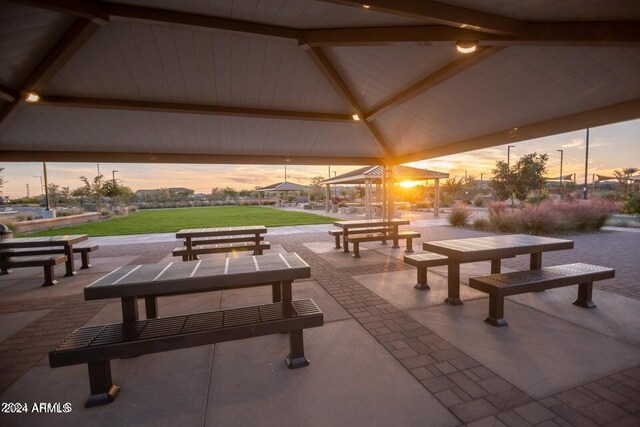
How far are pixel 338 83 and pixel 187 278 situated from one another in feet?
16.8

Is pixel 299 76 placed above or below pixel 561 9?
above

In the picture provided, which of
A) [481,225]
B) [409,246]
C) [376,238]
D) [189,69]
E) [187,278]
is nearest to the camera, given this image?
[187,278]

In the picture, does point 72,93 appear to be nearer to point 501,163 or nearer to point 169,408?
point 169,408

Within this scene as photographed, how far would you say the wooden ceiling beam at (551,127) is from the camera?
4.31 meters

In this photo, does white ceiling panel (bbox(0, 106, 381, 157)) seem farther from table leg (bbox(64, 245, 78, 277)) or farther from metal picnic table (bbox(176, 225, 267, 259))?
table leg (bbox(64, 245, 78, 277))

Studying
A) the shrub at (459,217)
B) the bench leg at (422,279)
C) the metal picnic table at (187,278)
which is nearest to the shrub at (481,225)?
the shrub at (459,217)

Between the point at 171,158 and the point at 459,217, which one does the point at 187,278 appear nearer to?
the point at 171,158

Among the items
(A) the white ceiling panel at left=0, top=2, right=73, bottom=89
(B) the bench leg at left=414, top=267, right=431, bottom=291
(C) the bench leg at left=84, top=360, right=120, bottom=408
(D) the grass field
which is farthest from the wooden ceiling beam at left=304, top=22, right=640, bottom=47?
(D) the grass field

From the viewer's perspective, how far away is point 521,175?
15344mm

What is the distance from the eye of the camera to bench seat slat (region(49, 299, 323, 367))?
228cm

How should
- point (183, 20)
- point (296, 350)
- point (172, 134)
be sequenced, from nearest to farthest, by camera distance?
point (296, 350)
point (183, 20)
point (172, 134)

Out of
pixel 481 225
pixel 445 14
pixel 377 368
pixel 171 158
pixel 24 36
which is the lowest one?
pixel 377 368

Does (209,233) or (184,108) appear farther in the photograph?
(209,233)

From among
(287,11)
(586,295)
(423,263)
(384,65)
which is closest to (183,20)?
(287,11)
